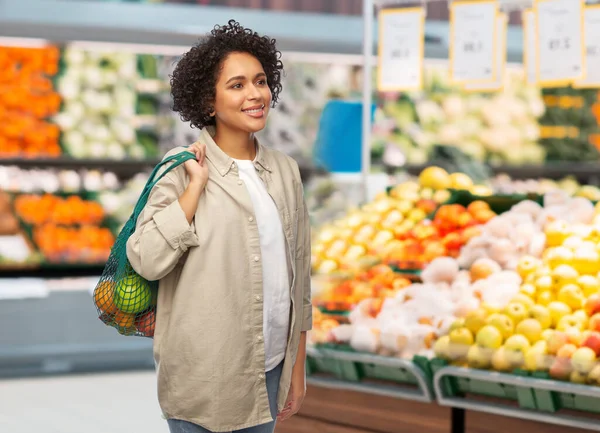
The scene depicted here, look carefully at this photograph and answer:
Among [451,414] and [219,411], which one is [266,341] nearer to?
[219,411]

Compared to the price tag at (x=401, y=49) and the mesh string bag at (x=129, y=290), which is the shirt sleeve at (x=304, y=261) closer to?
the mesh string bag at (x=129, y=290)

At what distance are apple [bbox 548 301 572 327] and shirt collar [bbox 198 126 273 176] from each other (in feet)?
4.42

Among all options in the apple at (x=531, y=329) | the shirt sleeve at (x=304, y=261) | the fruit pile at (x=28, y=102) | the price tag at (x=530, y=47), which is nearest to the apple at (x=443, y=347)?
the apple at (x=531, y=329)

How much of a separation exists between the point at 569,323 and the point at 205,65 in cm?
158

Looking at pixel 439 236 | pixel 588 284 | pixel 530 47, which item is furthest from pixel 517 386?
pixel 530 47

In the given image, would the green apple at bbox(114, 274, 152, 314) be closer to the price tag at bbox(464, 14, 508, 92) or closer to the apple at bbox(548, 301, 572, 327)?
the apple at bbox(548, 301, 572, 327)

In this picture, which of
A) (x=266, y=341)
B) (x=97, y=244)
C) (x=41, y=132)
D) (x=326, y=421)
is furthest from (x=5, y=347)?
(x=266, y=341)

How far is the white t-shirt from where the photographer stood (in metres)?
1.92

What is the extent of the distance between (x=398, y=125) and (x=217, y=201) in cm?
535

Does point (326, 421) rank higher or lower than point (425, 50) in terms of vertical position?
lower

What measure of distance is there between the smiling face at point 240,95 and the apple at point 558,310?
1.44m

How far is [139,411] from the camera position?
4.79m

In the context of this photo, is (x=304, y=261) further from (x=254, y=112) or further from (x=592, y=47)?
(x=592, y=47)

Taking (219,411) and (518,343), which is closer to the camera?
(219,411)
